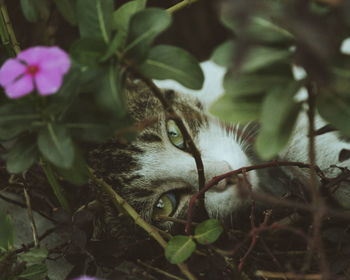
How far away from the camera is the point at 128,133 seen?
3.36 ft

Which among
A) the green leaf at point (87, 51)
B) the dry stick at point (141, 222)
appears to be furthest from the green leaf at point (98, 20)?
the dry stick at point (141, 222)

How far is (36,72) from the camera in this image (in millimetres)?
911

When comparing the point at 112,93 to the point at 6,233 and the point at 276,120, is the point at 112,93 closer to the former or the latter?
the point at 276,120

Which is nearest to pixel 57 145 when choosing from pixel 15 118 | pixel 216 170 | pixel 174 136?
pixel 15 118

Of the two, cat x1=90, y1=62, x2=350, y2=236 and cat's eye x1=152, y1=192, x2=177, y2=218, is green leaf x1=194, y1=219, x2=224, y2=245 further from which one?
cat's eye x1=152, y1=192, x2=177, y2=218

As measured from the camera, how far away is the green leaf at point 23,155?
3.26 feet

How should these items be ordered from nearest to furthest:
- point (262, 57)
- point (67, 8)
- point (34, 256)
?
point (262, 57)
point (67, 8)
point (34, 256)

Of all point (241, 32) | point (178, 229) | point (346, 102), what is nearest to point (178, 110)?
point (178, 229)

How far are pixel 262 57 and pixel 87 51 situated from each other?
315mm

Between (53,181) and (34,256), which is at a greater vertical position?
(53,181)

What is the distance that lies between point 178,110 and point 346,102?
76cm

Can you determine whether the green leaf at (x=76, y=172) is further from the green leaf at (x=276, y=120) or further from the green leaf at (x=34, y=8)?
the green leaf at (x=276, y=120)

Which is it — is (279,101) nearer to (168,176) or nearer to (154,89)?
(154,89)

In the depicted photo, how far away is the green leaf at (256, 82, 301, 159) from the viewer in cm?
84
